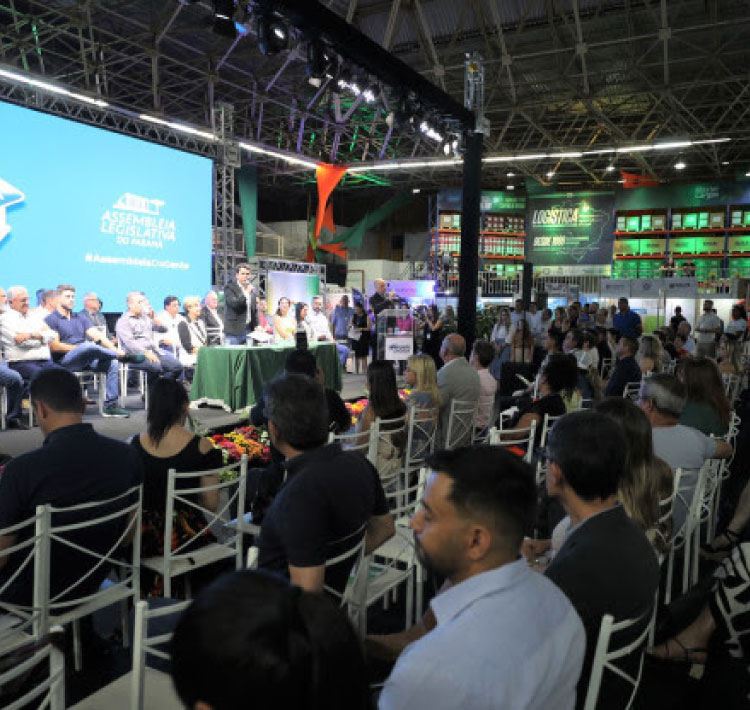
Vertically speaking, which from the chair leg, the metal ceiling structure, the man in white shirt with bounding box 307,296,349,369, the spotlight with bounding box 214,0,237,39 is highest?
the metal ceiling structure

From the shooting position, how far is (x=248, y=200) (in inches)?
672

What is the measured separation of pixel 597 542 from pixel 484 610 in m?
0.60

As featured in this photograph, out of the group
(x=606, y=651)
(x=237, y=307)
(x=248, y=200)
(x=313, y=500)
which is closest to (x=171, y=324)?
(x=237, y=307)

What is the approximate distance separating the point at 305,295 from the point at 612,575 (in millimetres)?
12135

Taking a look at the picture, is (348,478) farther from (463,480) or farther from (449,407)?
(449,407)

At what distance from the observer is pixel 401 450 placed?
360 centimetres

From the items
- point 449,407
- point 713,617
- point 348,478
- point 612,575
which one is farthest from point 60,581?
point 449,407

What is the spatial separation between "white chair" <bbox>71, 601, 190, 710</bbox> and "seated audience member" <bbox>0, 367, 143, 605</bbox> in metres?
0.63

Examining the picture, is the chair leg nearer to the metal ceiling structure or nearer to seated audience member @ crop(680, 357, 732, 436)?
seated audience member @ crop(680, 357, 732, 436)

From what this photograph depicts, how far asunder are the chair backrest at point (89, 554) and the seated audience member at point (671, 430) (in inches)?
91.5

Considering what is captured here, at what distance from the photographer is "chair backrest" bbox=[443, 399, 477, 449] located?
14.4 feet

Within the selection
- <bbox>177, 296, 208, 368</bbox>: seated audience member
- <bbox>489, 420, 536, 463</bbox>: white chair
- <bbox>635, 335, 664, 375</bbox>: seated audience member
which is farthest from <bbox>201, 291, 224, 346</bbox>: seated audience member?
<bbox>635, 335, 664, 375</bbox>: seated audience member

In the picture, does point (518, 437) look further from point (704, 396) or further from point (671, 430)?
point (704, 396)

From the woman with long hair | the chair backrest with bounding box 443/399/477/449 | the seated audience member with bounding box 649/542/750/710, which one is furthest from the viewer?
the woman with long hair
